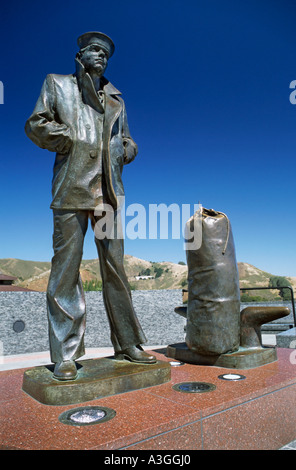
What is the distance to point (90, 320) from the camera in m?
9.23

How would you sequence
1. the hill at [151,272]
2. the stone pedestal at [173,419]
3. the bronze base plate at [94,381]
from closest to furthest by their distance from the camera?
1. the stone pedestal at [173,419]
2. the bronze base plate at [94,381]
3. the hill at [151,272]

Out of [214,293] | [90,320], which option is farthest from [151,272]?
[214,293]

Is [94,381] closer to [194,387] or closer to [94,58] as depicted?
[194,387]

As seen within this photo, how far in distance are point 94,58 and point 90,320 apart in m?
7.30

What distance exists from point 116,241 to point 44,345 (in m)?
6.62

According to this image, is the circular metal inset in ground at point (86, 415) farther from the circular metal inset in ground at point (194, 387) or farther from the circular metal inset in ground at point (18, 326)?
the circular metal inset in ground at point (18, 326)

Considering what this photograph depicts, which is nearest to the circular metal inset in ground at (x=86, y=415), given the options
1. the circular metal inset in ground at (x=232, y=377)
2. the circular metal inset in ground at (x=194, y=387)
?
the circular metal inset in ground at (x=194, y=387)

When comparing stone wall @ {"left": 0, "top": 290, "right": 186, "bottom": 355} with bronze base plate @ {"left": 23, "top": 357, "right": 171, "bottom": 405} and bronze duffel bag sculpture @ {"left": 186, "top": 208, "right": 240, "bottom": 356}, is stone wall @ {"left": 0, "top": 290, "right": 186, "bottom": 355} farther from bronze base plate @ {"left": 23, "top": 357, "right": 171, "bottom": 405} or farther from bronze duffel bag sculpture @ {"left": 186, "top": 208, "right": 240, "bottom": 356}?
bronze base plate @ {"left": 23, "top": 357, "right": 171, "bottom": 405}

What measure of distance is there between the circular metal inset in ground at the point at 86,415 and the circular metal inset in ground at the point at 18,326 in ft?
21.9

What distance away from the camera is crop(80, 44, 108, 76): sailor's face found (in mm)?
2969

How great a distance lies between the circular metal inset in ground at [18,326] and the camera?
8.39 meters

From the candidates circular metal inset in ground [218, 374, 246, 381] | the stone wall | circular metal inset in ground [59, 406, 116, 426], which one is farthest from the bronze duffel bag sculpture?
the stone wall

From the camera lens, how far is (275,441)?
103 inches

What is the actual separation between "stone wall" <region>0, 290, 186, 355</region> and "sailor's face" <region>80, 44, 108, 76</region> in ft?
21.9
